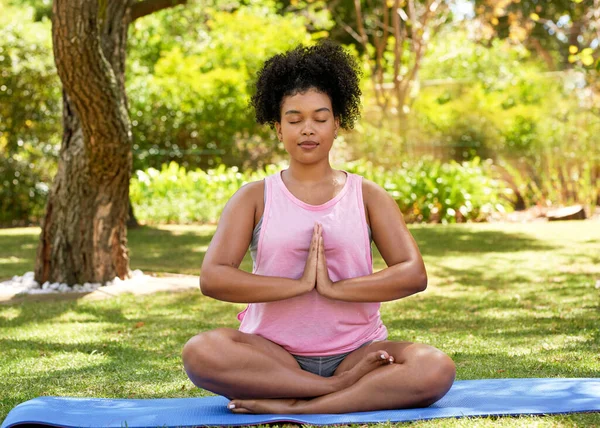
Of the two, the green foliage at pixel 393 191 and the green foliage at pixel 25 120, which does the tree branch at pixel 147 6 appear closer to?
the green foliage at pixel 393 191

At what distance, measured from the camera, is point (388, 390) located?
3242mm

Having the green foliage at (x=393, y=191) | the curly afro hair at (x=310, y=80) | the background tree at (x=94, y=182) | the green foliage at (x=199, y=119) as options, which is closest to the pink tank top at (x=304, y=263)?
the curly afro hair at (x=310, y=80)

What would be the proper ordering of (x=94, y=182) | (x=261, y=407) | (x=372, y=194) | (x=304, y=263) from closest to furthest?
(x=261, y=407)
(x=304, y=263)
(x=372, y=194)
(x=94, y=182)

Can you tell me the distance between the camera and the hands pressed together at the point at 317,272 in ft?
10.6

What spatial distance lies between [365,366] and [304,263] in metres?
0.43

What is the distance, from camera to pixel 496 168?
1504cm

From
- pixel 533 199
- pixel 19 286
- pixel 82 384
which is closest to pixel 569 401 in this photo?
pixel 82 384

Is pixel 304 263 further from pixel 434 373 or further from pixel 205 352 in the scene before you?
pixel 434 373

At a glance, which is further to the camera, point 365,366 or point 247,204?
point 247,204

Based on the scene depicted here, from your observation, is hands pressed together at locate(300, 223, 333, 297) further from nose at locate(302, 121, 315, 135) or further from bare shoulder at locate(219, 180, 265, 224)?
nose at locate(302, 121, 315, 135)

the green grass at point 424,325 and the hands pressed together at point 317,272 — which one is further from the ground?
the hands pressed together at point 317,272

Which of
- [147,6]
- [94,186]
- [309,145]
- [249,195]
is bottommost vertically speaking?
[94,186]

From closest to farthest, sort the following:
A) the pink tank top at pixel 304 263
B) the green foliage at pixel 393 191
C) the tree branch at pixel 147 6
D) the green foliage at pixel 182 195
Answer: the pink tank top at pixel 304 263 → the tree branch at pixel 147 6 → the green foliage at pixel 393 191 → the green foliage at pixel 182 195

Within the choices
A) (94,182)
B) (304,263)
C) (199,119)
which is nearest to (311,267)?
(304,263)
